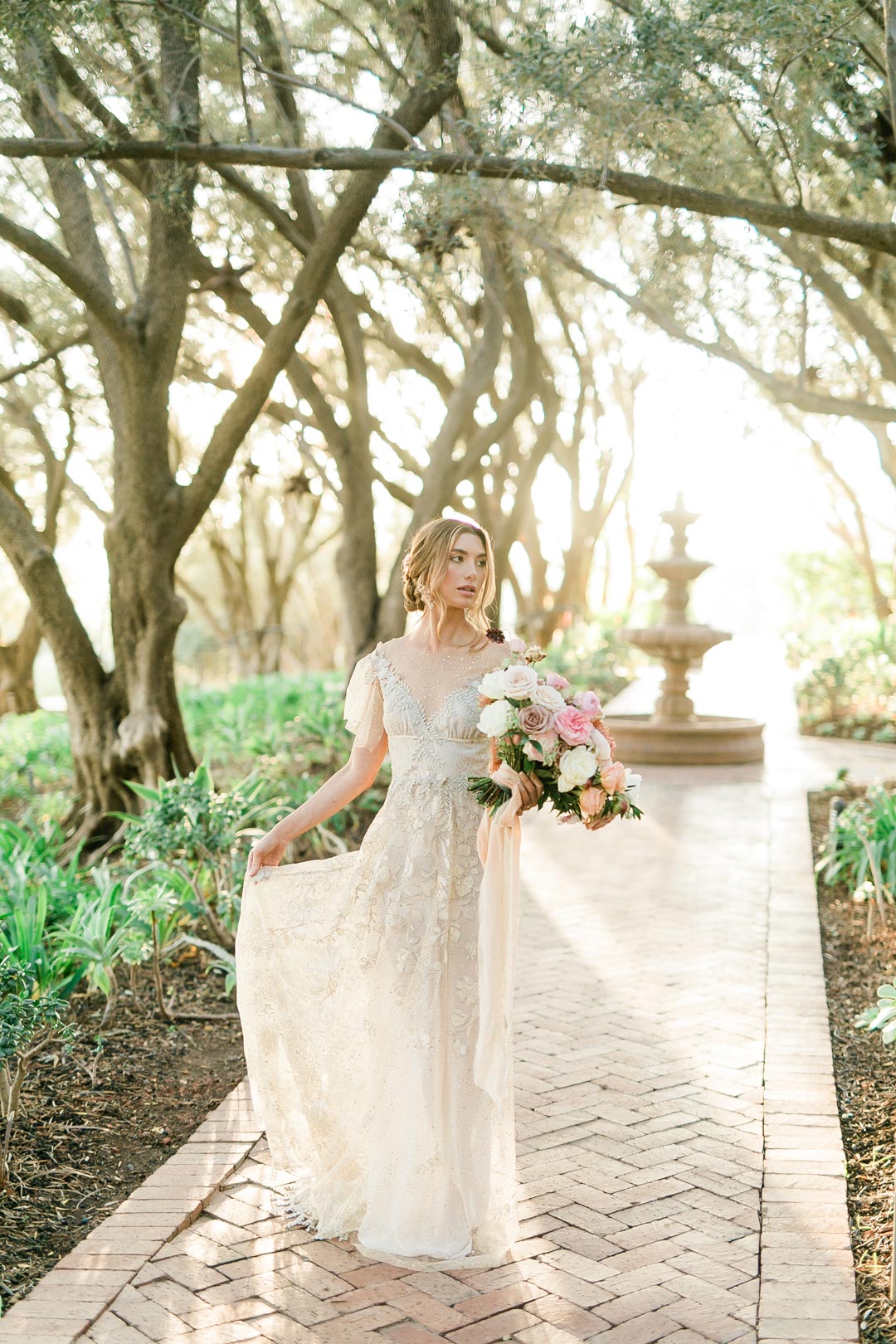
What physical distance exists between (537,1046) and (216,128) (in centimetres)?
764

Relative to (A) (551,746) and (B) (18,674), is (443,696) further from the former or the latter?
(B) (18,674)

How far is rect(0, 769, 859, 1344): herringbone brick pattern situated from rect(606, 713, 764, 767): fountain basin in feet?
20.7

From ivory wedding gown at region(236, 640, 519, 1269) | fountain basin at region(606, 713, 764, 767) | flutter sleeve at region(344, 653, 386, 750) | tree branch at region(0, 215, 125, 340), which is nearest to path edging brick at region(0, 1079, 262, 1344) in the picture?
ivory wedding gown at region(236, 640, 519, 1269)

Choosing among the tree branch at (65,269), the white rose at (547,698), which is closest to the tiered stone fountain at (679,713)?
the tree branch at (65,269)

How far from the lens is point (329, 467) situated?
18875 mm

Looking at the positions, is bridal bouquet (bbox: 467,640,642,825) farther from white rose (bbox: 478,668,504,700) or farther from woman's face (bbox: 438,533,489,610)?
woman's face (bbox: 438,533,489,610)

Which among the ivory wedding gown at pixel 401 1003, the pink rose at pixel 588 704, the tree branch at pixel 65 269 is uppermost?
the tree branch at pixel 65 269

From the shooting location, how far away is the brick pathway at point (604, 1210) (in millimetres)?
→ 3211

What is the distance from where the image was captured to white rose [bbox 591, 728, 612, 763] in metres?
3.42

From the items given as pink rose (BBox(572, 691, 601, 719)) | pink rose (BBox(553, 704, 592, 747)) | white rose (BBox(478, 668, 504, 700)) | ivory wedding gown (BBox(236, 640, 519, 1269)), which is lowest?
ivory wedding gown (BBox(236, 640, 519, 1269))

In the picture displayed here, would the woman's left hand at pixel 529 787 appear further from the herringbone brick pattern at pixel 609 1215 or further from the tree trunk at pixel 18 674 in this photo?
the tree trunk at pixel 18 674

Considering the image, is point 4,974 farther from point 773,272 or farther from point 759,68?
point 773,272

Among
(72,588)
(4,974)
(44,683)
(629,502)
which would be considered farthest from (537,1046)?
(44,683)

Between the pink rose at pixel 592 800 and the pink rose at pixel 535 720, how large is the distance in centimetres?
20
